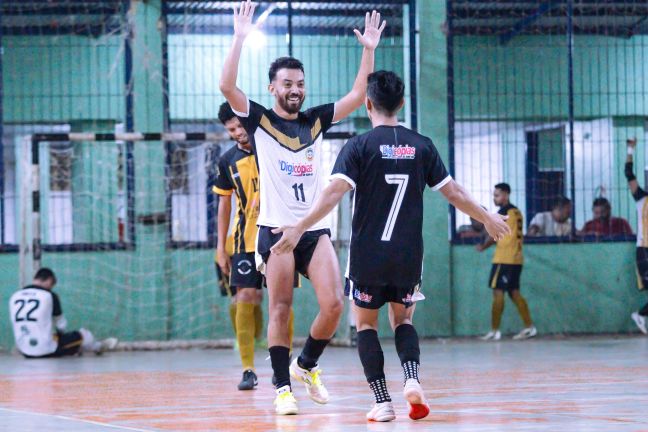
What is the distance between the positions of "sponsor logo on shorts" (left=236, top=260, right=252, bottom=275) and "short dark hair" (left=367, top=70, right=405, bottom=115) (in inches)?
103

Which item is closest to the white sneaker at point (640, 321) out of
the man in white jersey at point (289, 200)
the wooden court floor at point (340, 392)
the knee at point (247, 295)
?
the wooden court floor at point (340, 392)

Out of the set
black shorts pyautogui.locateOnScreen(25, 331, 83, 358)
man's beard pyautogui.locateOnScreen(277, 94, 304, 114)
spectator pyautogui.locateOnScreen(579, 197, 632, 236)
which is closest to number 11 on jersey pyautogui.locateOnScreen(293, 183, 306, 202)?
man's beard pyautogui.locateOnScreen(277, 94, 304, 114)

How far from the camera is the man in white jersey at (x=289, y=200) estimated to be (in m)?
7.01

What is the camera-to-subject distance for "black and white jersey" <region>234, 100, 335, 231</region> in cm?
714

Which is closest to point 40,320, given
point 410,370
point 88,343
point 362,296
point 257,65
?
point 88,343

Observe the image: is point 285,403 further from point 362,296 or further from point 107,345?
point 107,345

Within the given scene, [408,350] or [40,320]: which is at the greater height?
[408,350]

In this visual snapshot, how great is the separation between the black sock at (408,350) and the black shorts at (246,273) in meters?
2.34

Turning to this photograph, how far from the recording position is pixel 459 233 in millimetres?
15648

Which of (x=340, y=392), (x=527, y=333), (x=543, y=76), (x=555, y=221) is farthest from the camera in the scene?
(x=543, y=76)

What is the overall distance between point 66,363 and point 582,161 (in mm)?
7366

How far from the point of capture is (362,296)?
637 cm

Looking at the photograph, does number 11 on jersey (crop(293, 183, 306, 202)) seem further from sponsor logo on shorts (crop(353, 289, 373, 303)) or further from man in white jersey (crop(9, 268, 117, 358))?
man in white jersey (crop(9, 268, 117, 358))

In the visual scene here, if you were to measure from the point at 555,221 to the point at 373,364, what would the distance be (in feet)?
32.6
